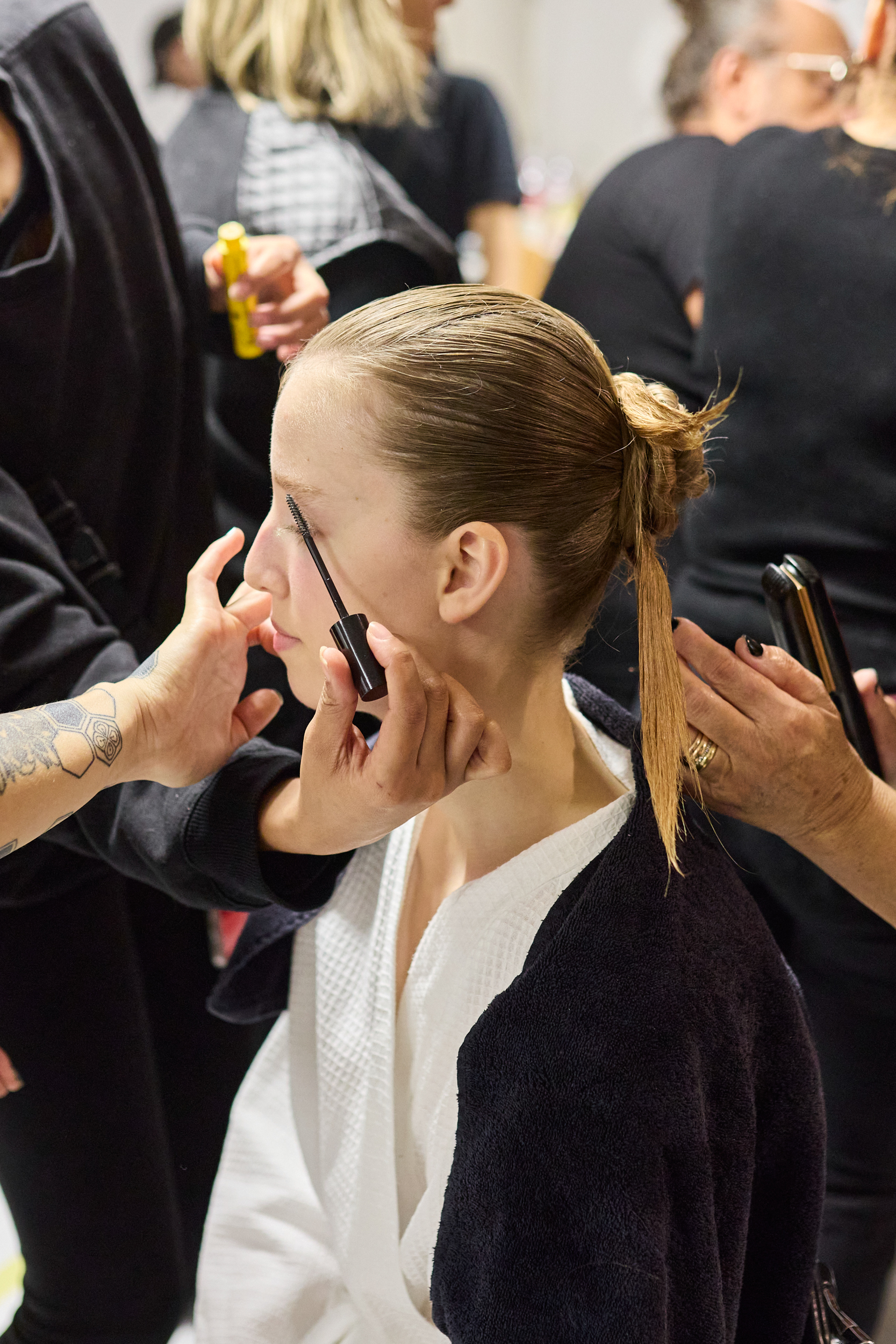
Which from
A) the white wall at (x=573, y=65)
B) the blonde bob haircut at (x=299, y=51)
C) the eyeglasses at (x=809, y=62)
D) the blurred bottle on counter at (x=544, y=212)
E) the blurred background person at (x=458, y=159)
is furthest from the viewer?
the white wall at (x=573, y=65)

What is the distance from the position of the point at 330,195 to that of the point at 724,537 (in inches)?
24.3

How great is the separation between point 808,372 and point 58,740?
75 cm

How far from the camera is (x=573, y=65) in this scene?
13.7ft

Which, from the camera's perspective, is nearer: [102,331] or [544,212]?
[102,331]

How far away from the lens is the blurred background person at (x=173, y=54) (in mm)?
2469

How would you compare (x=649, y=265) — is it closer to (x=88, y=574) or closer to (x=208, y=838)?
(x=88, y=574)

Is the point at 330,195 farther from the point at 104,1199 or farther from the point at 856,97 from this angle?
the point at 104,1199

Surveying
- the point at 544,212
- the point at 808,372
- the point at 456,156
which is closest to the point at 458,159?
the point at 456,156

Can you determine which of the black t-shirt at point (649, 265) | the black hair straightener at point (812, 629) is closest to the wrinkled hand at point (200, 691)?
the black hair straightener at point (812, 629)

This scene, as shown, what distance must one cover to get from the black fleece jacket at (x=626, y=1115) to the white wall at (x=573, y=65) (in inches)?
145

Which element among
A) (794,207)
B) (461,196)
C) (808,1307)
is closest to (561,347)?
(794,207)

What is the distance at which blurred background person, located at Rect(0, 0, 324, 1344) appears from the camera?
34.9 inches

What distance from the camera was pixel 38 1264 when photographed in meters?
1.03

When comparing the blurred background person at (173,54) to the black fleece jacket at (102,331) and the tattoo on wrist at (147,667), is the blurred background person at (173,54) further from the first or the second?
the tattoo on wrist at (147,667)
